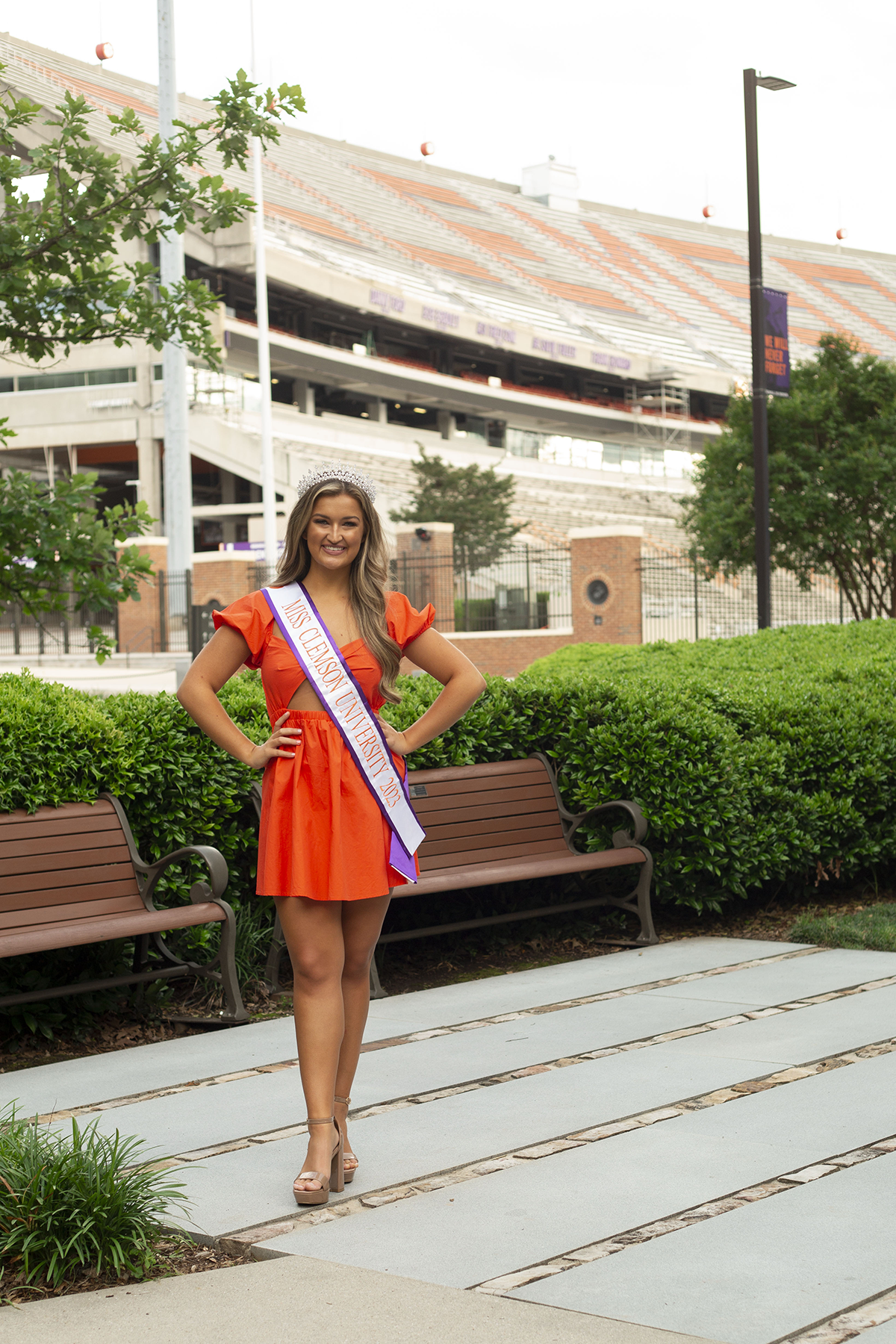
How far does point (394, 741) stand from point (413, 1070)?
1574mm

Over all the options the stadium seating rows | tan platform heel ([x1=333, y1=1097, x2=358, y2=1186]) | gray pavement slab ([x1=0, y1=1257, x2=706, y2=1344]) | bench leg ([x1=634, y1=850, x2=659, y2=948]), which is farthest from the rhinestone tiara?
the stadium seating rows

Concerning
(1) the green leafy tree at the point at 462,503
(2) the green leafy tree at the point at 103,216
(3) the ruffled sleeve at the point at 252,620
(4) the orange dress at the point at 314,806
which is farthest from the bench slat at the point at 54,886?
(1) the green leafy tree at the point at 462,503

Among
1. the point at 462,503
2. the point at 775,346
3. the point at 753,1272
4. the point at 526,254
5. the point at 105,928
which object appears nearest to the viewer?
the point at 753,1272

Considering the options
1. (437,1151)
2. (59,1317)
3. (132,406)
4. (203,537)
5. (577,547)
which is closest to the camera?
(59,1317)

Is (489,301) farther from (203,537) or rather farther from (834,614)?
(834,614)

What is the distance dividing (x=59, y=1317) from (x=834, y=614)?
38289mm

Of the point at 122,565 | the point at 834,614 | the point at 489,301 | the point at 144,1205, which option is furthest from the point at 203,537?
the point at 144,1205

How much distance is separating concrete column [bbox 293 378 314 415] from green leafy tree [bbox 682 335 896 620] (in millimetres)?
37347

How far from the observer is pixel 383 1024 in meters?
5.72

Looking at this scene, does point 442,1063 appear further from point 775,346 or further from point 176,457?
point 176,457

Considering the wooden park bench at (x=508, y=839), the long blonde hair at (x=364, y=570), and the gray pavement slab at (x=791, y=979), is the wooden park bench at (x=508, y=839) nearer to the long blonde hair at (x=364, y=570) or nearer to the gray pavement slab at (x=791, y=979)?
the gray pavement slab at (x=791, y=979)

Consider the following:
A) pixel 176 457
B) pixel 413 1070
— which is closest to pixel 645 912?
pixel 413 1070

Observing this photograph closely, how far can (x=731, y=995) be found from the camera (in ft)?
19.9

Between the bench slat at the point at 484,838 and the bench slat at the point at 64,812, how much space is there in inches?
62.4
